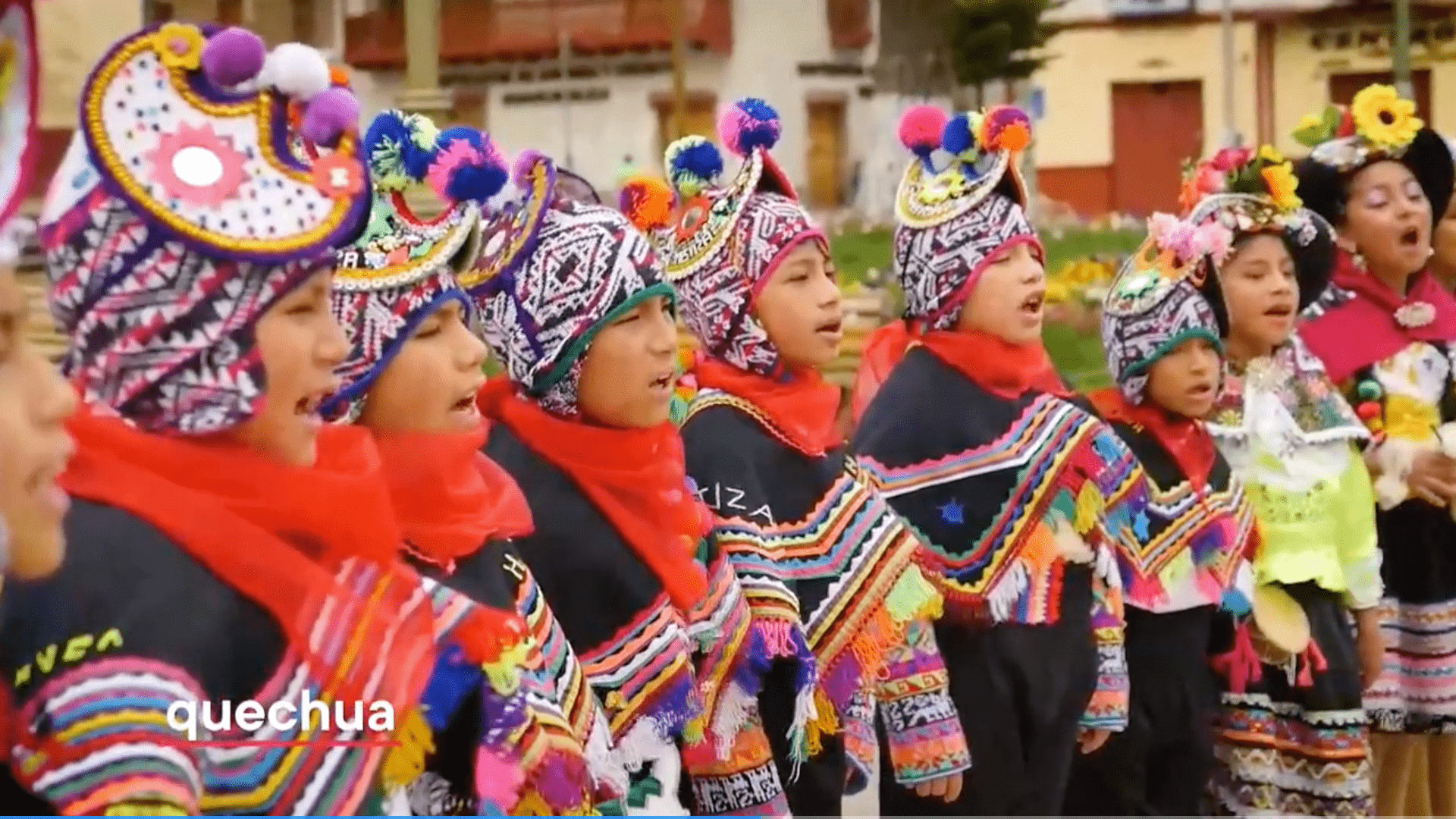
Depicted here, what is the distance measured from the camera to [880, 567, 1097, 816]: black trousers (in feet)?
14.5

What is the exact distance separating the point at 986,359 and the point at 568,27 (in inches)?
369

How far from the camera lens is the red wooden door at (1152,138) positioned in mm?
13766

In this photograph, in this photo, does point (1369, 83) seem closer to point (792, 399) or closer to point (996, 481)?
point (996, 481)

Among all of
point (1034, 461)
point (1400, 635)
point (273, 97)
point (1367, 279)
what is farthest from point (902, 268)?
point (273, 97)

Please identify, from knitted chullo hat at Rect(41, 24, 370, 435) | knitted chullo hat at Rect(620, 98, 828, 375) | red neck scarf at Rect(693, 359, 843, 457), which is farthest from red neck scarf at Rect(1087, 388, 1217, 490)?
knitted chullo hat at Rect(41, 24, 370, 435)

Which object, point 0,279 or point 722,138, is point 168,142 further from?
point 722,138

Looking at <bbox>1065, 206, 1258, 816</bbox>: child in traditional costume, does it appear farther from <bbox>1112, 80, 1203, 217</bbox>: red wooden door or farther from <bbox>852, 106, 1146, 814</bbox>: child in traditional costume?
<bbox>1112, 80, 1203, 217</bbox>: red wooden door

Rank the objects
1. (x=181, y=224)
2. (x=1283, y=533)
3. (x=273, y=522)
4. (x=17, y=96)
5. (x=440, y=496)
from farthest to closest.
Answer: (x=1283, y=533) → (x=440, y=496) → (x=273, y=522) → (x=181, y=224) → (x=17, y=96)

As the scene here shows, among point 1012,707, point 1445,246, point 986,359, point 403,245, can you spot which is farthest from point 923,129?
point 1445,246

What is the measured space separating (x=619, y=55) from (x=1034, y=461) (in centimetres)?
921

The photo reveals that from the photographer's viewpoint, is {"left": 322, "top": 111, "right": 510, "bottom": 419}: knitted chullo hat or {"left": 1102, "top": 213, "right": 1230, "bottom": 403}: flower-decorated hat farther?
{"left": 1102, "top": 213, "right": 1230, "bottom": 403}: flower-decorated hat

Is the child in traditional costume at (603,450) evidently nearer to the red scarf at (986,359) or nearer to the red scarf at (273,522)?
the red scarf at (273,522)

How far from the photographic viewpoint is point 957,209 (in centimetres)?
446

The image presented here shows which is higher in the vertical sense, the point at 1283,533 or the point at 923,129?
the point at 923,129
